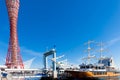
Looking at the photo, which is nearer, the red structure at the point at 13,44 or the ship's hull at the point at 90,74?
the ship's hull at the point at 90,74

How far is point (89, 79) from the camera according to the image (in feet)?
263

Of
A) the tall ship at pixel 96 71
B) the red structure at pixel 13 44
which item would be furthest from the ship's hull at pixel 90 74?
the red structure at pixel 13 44

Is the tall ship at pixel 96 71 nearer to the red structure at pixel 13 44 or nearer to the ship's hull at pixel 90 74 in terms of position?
the ship's hull at pixel 90 74

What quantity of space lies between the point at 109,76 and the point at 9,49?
1619 inches

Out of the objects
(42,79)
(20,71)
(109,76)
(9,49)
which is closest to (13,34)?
(9,49)

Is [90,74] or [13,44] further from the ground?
[13,44]

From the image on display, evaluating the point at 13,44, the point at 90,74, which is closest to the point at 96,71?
the point at 90,74

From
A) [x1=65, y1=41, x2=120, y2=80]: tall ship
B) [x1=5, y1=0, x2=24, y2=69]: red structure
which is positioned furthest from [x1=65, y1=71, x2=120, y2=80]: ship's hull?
[x1=5, y1=0, x2=24, y2=69]: red structure

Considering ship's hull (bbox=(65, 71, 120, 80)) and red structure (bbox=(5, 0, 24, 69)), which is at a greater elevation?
red structure (bbox=(5, 0, 24, 69))

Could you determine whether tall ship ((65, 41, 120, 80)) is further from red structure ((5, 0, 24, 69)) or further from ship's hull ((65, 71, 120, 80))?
red structure ((5, 0, 24, 69))

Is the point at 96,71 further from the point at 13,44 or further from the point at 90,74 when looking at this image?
the point at 13,44

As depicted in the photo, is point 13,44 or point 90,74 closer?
point 90,74

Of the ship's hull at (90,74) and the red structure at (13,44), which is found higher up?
the red structure at (13,44)

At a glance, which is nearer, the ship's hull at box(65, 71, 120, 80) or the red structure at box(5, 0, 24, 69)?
the ship's hull at box(65, 71, 120, 80)
